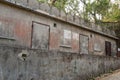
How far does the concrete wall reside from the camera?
9.45m

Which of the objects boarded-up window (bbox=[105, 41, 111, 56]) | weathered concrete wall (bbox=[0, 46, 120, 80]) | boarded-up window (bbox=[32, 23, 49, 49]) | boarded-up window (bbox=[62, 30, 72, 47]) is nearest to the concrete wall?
boarded-up window (bbox=[62, 30, 72, 47])

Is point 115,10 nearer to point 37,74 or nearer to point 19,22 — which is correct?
point 19,22

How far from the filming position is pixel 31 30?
10.8 metres

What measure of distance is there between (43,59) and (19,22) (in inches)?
142

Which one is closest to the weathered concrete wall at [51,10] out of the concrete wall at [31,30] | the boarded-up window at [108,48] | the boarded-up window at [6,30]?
the concrete wall at [31,30]

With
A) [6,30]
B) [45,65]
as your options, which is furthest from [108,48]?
[45,65]

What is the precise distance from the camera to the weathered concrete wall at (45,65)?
5805 mm

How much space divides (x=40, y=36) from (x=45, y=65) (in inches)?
167

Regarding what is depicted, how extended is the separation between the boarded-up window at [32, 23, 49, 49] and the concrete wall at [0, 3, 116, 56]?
0.63 ft

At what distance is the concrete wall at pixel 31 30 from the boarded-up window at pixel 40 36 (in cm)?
19

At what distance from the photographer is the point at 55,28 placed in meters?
12.5

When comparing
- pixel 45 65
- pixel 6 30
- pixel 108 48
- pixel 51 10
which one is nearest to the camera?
pixel 45 65

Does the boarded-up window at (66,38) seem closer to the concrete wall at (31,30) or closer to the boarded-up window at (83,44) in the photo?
the concrete wall at (31,30)

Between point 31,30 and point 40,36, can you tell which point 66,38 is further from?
point 31,30
